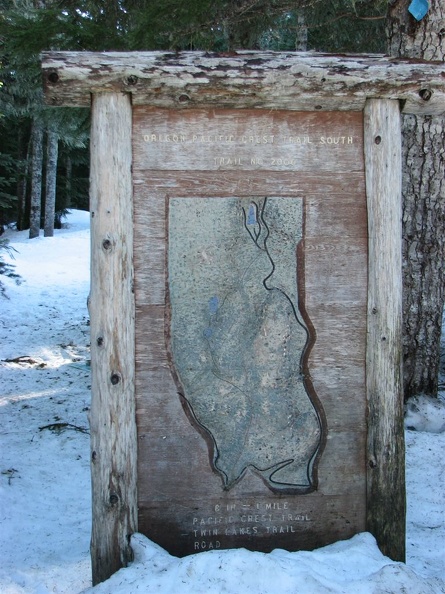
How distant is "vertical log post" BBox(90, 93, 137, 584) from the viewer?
3213 mm

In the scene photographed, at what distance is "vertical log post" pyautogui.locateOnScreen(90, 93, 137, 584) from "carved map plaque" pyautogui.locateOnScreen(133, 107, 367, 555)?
6cm

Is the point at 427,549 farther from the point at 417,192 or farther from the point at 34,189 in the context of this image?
the point at 34,189

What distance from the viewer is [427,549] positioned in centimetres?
391

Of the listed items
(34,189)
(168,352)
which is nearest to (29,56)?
(168,352)

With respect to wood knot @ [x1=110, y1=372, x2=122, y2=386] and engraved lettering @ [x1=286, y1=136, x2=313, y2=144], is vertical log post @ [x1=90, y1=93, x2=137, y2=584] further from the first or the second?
engraved lettering @ [x1=286, y1=136, x2=313, y2=144]

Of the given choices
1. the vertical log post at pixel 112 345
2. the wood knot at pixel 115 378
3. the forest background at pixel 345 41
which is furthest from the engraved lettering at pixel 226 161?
the forest background at pixel 345 41

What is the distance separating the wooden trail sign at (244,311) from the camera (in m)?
3.24

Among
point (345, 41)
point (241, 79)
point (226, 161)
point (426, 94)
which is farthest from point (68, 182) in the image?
point (426, 94)

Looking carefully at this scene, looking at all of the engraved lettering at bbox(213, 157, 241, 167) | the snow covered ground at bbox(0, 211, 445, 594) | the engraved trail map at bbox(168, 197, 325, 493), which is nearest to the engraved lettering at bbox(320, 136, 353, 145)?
the engraved trail map at bbox(168, 197, 325, 493)

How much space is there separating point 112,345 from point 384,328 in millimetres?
1412

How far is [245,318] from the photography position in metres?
3.31

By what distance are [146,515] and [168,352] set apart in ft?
2.81

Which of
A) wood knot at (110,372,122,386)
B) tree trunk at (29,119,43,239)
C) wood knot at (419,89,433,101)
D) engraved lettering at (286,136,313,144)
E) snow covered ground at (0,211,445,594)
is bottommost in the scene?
snow covered ground at (0,211,445,594)

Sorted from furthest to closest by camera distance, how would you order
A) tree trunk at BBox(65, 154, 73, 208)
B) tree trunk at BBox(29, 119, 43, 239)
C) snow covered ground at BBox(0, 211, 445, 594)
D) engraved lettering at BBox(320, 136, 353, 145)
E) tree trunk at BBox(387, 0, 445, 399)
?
tree trunk at BBox(65, 154, 73, 208) → tree trunk at BBox(29, 119, 43, 239) → tree trunk at BBox(387, 0, 445, 399) → engraved lettering at BBox(320, 136, 353, 145) → snow covered ground at BBox(0, 211, 445, 594)
